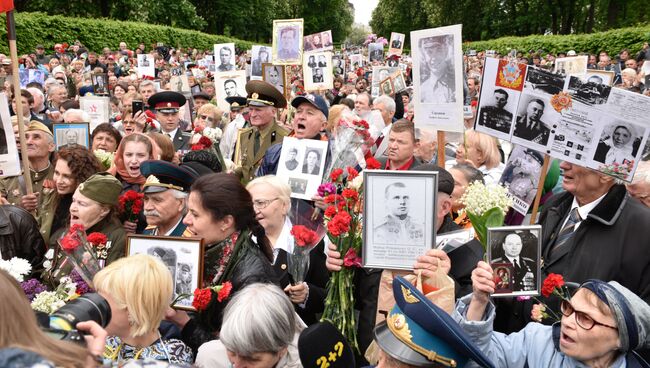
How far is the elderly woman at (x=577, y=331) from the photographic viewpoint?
2896 millimetres

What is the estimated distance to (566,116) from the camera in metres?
4.32

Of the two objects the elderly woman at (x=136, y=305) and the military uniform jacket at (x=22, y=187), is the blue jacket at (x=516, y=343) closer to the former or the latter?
the elderly woman at (x=136, y=305)

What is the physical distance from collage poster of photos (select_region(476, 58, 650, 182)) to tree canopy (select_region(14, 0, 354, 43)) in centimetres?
3925

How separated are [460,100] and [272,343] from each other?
2755 millimetres

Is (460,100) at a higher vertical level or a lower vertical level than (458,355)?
higher

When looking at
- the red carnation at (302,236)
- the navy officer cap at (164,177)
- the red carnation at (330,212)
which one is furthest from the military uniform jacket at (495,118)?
the navy officer cap at (164,177)

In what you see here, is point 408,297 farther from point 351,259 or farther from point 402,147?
point 402,147

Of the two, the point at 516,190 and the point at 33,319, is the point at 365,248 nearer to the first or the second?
the point at 516,190

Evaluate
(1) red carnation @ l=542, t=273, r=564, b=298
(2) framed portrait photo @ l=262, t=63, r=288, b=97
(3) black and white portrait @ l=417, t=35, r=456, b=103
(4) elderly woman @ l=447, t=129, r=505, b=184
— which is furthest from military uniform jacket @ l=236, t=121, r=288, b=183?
(1) red carnation @ l=542, t=273, r=564, b=298

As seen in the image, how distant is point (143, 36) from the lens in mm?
34562

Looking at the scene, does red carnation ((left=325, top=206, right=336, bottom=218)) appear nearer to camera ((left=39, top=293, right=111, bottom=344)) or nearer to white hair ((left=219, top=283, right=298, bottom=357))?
white hair ((left=219, top=283, right=298, bottom=357))

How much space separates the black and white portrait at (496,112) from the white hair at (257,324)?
225 cm

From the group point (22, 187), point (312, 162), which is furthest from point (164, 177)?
point (22, 187)

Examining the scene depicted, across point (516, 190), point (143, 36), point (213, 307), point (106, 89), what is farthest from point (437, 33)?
point (143, 36)
